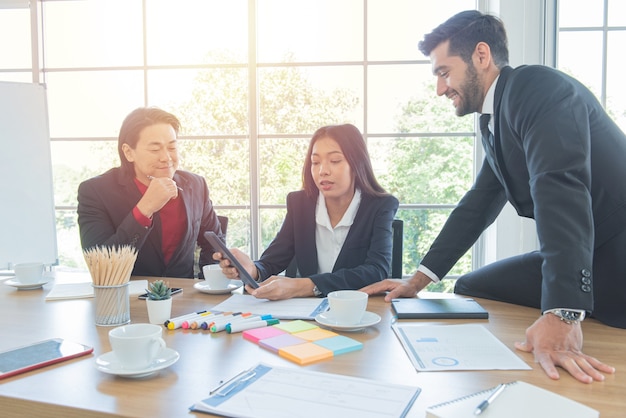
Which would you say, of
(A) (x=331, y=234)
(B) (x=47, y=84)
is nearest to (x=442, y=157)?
(A) (x=331, y=234)

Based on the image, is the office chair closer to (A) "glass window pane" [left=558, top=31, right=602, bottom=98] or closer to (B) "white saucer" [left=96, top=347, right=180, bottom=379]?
(B) "white saucer" [left=96, top=347, right=180, bottom=379]

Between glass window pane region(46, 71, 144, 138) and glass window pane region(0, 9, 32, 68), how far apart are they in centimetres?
27

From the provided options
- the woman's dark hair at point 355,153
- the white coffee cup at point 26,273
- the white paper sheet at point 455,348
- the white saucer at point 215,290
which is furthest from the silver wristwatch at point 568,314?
the white coffee cup at point 26,273

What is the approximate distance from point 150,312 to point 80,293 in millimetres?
471

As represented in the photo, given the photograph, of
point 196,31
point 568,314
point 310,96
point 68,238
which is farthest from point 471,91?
point 68,238

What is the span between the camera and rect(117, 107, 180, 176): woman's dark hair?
7.50 feet

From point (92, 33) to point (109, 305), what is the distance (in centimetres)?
316

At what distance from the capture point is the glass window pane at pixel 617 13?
307 cm

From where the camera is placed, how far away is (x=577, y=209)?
115 cm

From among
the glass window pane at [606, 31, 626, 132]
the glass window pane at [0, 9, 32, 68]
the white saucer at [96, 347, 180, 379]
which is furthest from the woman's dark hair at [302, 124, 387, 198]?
the glass window pane at [0, 9, 32, 68]

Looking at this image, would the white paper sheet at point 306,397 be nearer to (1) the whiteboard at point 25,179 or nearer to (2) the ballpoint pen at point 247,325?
(2) the ballpoint pen at point 247,325

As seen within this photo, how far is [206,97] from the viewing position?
3623 mm

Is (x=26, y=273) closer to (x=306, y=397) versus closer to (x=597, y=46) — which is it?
(x=306, y=397)

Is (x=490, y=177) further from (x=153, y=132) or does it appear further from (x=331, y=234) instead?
(x=153, y=132)
